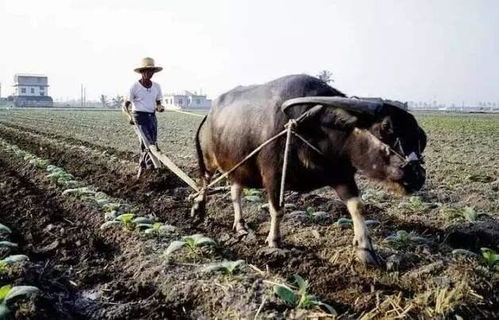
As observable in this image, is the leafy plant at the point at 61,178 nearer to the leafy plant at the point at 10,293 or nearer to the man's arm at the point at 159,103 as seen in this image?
the man's arm at the point at 159,103

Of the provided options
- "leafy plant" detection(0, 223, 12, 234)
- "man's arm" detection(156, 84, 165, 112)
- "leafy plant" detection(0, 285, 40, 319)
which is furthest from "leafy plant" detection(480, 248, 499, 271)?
"man's arm" detection(156, 84, 165, 112)

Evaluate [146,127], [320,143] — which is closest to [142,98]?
[146,127]

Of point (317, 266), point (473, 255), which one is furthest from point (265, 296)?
point (473, 255)

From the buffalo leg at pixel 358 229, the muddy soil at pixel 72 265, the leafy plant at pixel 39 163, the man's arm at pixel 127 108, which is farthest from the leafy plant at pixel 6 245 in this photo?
the leafy plant at pixel 39 163

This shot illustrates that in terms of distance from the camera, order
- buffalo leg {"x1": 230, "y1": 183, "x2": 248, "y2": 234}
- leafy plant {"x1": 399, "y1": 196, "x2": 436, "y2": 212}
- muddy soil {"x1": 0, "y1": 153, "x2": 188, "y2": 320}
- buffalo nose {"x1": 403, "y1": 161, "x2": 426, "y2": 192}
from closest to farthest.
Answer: muddy soil {"x1": 0, "y1": 153, "x2": 188, "y2": 320} < buffalo nose {"x1": 403, "y1": 161, "x2": 426, "y2": 192} < buffalo leg {"x1": 230, "y1": 183, "x2": 248, "y2": 234} < leafy plant {"x1": 399, "y1": 196, "x2": 436, "y2": 212}

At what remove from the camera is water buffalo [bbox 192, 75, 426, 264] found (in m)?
4.90

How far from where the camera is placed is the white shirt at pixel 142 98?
9.89 metres

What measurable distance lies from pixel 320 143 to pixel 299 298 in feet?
5.79

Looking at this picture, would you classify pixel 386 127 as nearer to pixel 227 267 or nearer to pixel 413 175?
pixel 413 175

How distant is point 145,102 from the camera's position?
9.95 meters

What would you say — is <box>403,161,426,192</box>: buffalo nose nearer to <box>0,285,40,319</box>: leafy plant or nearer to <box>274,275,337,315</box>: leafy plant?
<box>274,275,337,315</box>: leafy plant

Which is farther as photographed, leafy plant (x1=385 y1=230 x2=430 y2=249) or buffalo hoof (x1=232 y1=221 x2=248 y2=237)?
buffalo hoof (x1=232 y1=221 x2=248 y2=237)

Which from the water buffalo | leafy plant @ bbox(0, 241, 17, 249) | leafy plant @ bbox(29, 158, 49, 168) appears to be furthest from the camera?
leafy plant @ bbox(29, 158, 49, 168)

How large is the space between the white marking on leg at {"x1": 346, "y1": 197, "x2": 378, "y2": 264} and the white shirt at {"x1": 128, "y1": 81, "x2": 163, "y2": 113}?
5.46 metres
